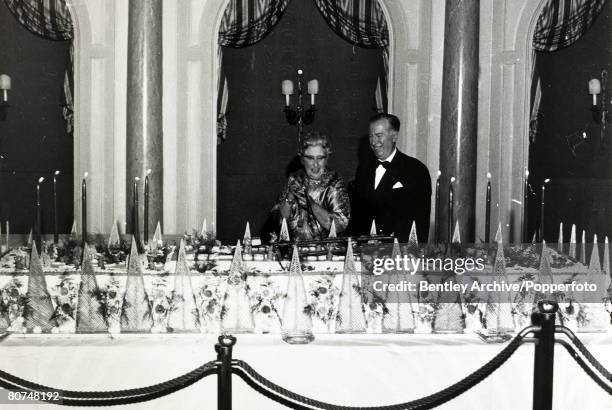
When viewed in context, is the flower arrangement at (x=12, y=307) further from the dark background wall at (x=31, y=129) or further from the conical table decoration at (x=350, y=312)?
the dark background wall at (x=31, y=129)

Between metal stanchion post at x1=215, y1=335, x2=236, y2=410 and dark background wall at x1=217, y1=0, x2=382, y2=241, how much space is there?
6887mm

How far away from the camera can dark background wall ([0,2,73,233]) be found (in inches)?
344

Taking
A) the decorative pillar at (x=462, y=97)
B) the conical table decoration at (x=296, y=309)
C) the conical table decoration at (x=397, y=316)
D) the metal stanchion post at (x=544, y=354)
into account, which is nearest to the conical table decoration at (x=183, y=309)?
the conical table decoration at (x=296, y=309)

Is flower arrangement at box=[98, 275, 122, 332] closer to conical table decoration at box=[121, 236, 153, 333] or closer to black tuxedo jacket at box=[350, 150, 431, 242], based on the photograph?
conical table decoration at box=[121, 236, 153, 333]

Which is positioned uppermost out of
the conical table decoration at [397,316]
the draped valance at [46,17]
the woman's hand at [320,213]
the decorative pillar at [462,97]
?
the draped valance at [46,17]

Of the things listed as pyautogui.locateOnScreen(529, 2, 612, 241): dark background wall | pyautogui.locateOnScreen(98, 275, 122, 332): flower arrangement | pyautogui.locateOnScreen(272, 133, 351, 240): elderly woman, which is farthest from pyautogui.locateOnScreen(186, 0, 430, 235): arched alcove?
pyautogui.locateOnScreen(98, 275, 122, 332): flower arrangement

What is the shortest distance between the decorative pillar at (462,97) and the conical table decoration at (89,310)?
4412 mm

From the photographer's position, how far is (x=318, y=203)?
5.12 metres

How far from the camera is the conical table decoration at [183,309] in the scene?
3.30m

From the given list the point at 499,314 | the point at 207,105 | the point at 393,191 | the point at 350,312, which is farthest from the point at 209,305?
the point at 207,105

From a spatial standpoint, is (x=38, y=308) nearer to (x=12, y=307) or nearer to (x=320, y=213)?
(x=12, y=307)

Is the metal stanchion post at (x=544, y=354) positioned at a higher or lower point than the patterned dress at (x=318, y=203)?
lower

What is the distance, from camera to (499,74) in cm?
800

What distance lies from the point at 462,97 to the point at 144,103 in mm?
3107
